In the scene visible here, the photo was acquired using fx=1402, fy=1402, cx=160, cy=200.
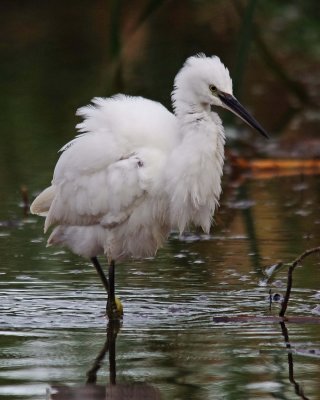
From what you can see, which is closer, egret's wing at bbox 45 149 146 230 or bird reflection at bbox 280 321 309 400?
Result: bird reflection at bbox 280 321 309 400

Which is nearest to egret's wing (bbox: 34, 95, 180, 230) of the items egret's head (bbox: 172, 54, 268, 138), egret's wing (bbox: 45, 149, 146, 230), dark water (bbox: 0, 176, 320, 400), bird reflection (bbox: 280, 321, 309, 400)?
egret's wing (bbox: 45, 149, 146, 230)

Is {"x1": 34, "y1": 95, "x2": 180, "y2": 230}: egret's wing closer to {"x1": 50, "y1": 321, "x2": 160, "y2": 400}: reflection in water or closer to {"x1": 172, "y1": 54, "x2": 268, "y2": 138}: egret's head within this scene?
{"x1": 172, "y1": 54, "x2": 268, "y2": 138}: egret's head

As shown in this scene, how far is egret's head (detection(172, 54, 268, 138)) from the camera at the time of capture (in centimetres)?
763

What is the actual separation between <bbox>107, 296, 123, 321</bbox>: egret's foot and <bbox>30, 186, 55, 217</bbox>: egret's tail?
1.00 m

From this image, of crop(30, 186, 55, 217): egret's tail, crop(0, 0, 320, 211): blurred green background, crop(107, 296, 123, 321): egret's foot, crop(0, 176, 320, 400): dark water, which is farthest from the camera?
crop(0, 0, 320, 211): blurred green background

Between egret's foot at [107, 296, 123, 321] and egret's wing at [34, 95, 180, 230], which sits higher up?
egret's wing at [34, 95, 180, 230]

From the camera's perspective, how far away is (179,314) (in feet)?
24.6

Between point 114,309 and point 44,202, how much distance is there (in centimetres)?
115

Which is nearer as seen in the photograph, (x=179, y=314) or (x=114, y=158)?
(x=179, y=314)

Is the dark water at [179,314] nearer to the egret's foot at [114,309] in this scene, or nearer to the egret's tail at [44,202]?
the egret's foot at [114,309]

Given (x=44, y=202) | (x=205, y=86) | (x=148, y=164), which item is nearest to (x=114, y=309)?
(x=148, y=164)

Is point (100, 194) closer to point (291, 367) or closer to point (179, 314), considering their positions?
point (179, 314)

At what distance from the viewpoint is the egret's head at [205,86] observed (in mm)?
7629

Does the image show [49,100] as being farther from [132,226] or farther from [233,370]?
[233,370]
